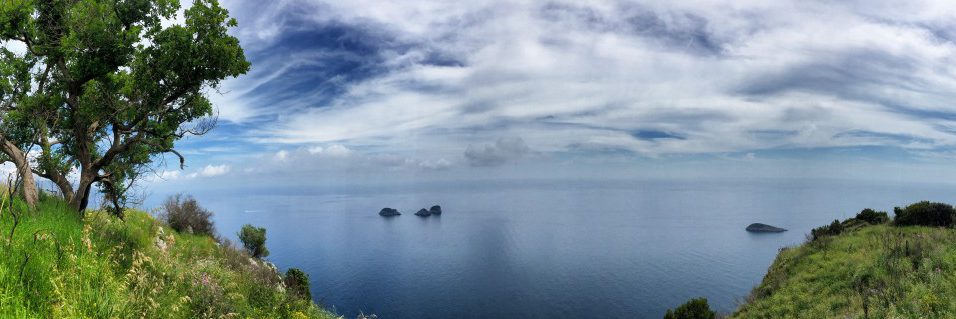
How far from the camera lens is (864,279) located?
2253 cm

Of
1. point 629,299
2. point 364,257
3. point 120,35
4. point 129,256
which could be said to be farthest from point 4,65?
point 364,257

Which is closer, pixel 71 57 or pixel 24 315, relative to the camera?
pixel 24 315

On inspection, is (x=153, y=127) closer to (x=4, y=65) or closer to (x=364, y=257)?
(x=4, y=65)

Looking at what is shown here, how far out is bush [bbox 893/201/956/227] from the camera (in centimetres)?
3095

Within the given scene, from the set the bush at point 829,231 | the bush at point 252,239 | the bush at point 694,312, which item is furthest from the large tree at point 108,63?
the bush at point 252,239

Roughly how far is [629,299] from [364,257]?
102117mm

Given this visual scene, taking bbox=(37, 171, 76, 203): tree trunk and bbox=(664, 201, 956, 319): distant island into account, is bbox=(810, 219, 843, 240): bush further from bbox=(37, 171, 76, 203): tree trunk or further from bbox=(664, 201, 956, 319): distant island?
bbox=(37, 171, 76, 203): tree trunk

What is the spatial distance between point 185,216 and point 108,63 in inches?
1018

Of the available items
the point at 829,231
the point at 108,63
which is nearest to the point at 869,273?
the point at 829,231

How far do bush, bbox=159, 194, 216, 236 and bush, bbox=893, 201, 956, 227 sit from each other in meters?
55.4

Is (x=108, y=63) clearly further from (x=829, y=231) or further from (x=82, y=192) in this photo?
A: (x=829, y=231)

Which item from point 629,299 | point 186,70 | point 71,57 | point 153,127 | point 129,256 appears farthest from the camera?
point 629,299

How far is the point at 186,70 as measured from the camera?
1330 centimetres

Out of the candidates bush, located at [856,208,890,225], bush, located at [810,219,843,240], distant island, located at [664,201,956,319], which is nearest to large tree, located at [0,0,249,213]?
distant island, located at [664,201,956,319]
